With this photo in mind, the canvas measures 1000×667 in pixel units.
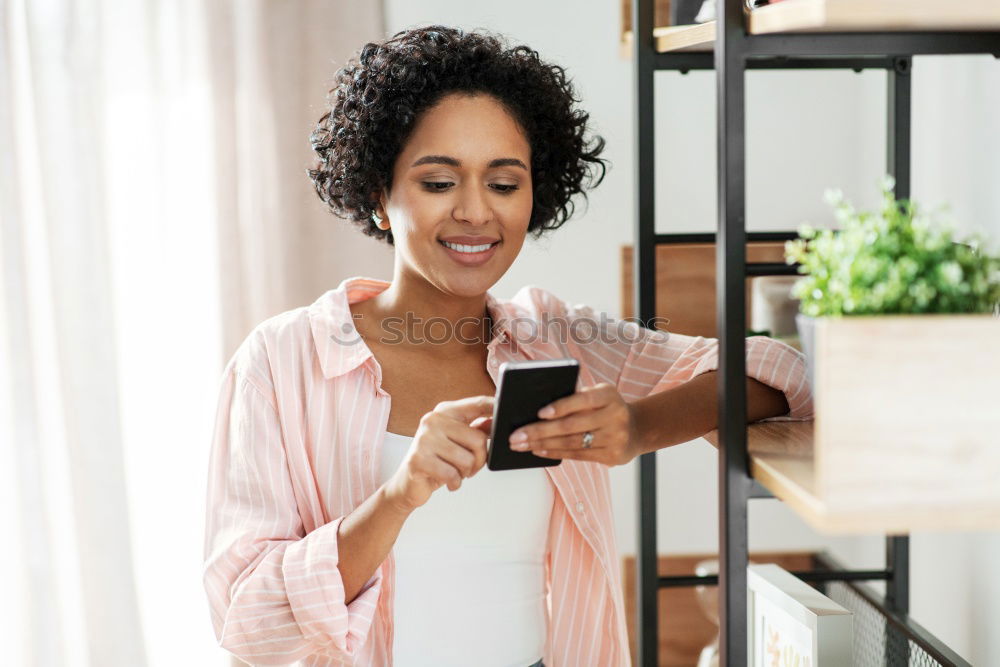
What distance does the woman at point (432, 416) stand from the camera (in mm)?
1117

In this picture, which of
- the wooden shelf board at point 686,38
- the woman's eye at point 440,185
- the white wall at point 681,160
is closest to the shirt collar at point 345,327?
the woman's eye at point 440,185

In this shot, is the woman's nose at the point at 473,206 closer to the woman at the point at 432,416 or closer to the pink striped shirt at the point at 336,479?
the woman at the point at 432,416

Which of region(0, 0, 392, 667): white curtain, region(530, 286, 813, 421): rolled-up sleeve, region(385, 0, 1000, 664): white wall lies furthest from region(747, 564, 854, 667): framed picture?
region(0, 0, 392, 667): white curtain

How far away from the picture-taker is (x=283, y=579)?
1126mm

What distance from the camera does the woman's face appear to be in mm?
1242

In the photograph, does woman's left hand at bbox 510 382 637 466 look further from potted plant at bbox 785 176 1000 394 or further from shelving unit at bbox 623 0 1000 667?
potted plant at bbox 785 176 1000 394

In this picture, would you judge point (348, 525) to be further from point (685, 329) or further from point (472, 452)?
point (685, 329)

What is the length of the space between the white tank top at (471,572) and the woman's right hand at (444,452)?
0.22m

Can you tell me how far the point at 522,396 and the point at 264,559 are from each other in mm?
401

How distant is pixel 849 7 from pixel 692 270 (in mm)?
749

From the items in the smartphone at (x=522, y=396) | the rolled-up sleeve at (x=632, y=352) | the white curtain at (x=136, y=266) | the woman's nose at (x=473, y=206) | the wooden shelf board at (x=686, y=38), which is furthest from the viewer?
the white curtain at (x=136, y=266)

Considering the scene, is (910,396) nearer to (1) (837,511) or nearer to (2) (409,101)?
(1) (837,511)

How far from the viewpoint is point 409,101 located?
1.29 meters

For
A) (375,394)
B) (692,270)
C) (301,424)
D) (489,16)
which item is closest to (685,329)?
(692,270)
